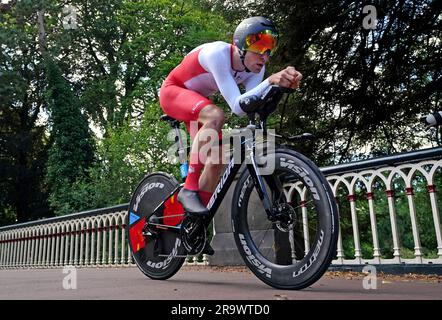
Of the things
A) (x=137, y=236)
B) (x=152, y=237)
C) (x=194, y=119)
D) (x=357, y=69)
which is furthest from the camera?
(x=357, y=69)

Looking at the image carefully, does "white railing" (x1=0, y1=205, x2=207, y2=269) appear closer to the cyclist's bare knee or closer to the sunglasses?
the cyclist's bare knee

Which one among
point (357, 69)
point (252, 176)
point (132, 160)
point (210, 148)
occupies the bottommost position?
point (252, 176)

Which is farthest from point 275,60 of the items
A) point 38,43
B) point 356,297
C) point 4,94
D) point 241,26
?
point 38,43

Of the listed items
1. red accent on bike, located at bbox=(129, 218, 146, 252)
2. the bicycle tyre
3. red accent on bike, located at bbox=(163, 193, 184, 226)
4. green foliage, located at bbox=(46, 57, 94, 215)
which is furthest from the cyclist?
green foliage, located at bbox=(46, 57, 94, 215)

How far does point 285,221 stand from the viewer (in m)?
2.90

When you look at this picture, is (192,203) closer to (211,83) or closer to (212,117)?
(212,117)

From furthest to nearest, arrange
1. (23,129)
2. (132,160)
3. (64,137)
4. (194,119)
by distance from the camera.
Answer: (23,129)
(64,137)
(132,160)
(194,119)

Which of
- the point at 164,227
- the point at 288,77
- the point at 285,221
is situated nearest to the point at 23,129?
the point at 164,227

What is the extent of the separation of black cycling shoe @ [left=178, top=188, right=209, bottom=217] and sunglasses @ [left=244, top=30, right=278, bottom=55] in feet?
3.66

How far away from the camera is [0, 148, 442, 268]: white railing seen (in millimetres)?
4691

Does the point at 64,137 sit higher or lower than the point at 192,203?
higher

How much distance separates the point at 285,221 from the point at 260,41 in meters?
1.20


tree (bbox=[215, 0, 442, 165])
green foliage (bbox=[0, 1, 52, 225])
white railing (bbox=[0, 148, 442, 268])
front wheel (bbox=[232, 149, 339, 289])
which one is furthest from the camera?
green foliage (bbox=[0, 1, 52, 225])

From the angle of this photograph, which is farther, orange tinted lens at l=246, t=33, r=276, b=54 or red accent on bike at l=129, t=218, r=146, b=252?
red accent on bike at l=129, t=218, r=146, b=252
